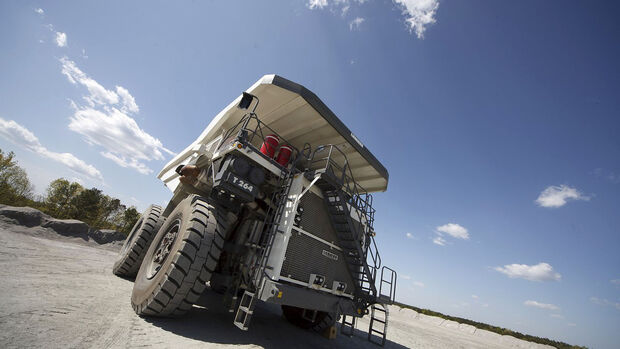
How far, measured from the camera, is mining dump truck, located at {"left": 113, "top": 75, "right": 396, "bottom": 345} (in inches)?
168

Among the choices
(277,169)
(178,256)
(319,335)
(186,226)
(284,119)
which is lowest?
(319,335)

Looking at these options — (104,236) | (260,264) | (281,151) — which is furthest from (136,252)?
(104,236)

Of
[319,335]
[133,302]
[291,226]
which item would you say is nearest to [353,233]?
[291,226]

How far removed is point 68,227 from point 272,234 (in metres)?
16.2

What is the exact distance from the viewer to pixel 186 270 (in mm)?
4051

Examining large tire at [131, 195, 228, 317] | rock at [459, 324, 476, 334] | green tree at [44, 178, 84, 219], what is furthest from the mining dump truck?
green tree at [44, 178, 84, 219]

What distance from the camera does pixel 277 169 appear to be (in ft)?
19.1

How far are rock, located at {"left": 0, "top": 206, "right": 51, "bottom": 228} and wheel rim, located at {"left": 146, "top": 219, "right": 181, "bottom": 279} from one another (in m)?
13.2

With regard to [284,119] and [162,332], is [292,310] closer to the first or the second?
[162,332]

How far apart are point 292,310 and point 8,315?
5.73 meters

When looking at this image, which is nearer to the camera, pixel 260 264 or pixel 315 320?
pixel 260 264

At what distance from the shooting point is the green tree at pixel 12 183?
38109 mm

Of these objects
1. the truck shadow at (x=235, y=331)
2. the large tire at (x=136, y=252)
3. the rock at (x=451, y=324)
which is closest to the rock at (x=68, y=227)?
the large tire at (x=136, y=252)

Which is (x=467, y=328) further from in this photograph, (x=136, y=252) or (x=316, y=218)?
(x=136, y=252)
